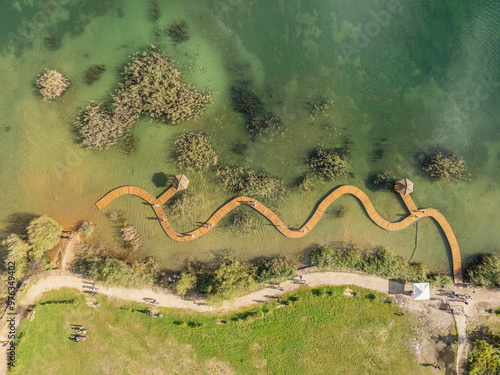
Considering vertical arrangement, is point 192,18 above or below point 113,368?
above

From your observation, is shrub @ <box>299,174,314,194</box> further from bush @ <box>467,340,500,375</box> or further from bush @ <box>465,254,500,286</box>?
bush @ <box>467,340,500,375</box>

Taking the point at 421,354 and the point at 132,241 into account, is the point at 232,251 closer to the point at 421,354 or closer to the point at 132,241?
the point at 132,241

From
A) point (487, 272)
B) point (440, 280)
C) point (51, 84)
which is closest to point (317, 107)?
point (440, 280)

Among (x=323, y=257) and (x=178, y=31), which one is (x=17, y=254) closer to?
(x=178, y=31)

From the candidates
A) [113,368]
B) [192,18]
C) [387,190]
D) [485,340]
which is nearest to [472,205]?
[387,190]

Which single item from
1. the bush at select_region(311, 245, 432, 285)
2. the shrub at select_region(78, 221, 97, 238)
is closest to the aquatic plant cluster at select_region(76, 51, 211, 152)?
the shrub at select_region(78, 221, 97, 238)

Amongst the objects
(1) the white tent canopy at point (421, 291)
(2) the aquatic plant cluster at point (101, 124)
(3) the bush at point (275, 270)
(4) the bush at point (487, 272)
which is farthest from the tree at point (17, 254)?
(4) the bush at point (487, 272)
